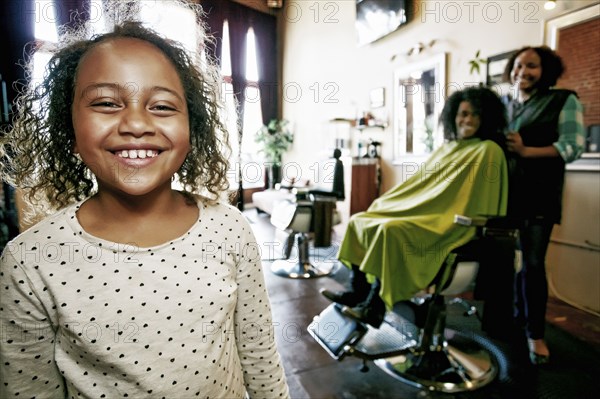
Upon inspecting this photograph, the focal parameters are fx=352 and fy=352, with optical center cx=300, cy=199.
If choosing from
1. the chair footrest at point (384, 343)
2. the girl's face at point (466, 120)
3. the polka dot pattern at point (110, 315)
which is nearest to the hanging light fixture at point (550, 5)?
the girl's face at point (466, 120)

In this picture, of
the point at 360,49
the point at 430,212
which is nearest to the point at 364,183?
the point at 360,49

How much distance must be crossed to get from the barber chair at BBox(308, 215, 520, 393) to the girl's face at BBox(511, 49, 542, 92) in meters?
0.97

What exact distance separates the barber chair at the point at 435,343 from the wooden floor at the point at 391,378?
53 mm

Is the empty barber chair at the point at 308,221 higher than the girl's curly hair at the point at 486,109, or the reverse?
the girl's curly hair at the point at 486,109

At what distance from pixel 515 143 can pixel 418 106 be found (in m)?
2.17

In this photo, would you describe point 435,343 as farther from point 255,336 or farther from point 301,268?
point 301,268

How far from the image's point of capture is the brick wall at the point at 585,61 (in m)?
2.35

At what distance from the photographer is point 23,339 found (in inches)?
24.3

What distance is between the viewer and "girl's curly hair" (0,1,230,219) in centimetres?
76

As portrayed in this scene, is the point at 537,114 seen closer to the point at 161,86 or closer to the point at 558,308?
the point at 558,308

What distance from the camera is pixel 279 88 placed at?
723 cm

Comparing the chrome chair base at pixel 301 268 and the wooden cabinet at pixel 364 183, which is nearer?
the chrome chair base at pixel 301 268

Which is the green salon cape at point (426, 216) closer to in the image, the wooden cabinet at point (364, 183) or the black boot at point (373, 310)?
the black boot at point (373, 310)

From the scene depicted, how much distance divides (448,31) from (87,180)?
3.64 meters
